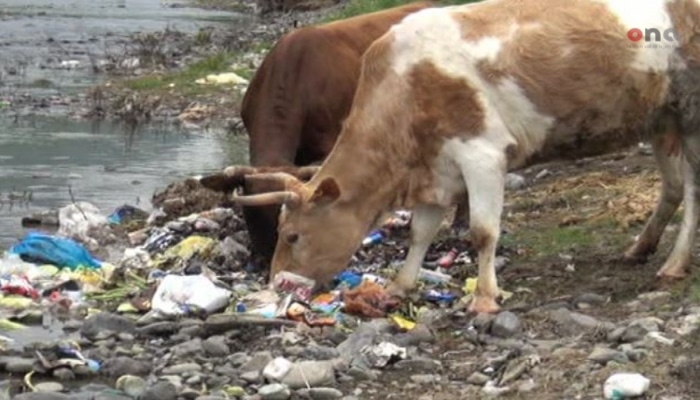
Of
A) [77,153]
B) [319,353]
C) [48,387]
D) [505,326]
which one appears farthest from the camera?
[77,153]

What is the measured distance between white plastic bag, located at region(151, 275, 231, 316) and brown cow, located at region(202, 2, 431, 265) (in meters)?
1.30

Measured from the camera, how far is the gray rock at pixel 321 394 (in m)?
7.16

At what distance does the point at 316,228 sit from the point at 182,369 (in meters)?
1.62

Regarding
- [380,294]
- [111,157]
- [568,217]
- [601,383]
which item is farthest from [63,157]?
[601,383]

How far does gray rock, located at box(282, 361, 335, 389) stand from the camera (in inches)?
287

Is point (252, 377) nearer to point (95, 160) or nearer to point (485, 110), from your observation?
point (485, 110)

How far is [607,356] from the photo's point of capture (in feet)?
24.0

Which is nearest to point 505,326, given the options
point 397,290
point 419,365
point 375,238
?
point 419,365

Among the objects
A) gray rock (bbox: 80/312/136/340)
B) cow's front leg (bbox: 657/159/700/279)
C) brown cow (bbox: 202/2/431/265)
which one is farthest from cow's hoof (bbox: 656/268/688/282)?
gray rock (bbox: 80/312/136/340)

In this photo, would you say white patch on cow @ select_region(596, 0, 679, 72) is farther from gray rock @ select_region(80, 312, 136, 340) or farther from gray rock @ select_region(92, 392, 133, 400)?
gray rock @ select_region(92, 392, 133, 400)

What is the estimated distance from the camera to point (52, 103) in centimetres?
2073

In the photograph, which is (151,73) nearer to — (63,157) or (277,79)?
(63,157)

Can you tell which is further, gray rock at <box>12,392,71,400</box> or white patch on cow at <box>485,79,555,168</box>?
white patch on cow at <box>485,79,555,168</box>

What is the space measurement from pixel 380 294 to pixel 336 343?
895 mm
